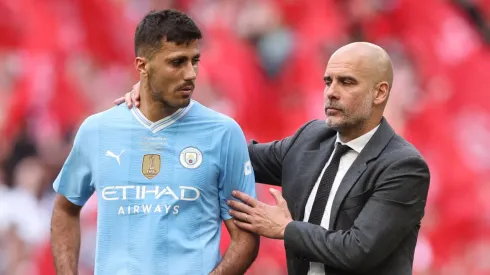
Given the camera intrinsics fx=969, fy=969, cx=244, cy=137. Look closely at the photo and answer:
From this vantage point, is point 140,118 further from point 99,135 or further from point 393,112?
point 393,112

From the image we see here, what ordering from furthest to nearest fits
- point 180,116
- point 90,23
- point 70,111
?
point 90,23, point 70,111, point 180,116

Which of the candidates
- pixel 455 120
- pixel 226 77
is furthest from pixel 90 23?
pixel 455 120

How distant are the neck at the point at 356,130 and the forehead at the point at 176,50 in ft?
2.07

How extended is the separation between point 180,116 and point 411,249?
38.1 inches

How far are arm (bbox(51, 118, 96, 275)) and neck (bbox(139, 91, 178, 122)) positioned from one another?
8.7 inches

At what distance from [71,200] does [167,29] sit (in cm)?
75

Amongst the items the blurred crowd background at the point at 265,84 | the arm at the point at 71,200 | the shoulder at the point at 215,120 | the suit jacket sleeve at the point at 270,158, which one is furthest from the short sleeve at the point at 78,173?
the blurred crowd background at the point at 265,84

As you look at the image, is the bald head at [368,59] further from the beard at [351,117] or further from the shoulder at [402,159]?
the shoulder at [402,159]

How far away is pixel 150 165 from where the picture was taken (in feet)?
11.2

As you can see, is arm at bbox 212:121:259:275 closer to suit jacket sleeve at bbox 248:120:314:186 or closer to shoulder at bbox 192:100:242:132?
shoulder at bbox 192:100:242:132

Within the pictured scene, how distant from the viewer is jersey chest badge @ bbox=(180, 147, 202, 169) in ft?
11.2

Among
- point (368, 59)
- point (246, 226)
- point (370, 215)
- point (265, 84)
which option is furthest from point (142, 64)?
point (265, 84)

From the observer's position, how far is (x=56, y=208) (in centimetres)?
364

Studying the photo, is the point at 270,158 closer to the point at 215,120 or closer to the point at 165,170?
the point at 215,120
